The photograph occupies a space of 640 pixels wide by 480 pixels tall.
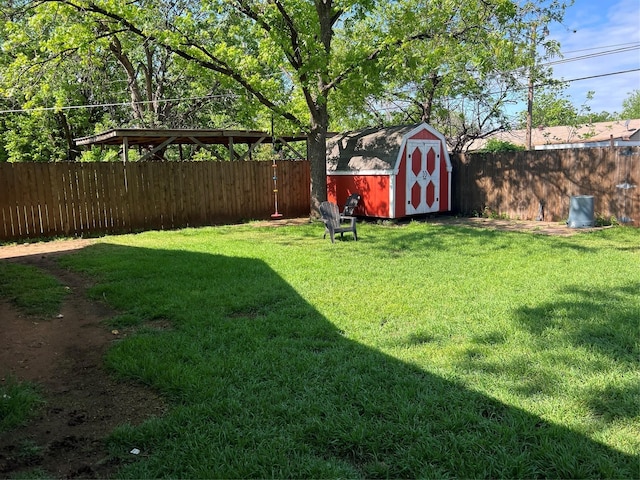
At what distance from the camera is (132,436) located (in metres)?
2.79

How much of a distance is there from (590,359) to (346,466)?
7.19ft

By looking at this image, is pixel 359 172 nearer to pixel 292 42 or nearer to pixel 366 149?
pixel 366 149

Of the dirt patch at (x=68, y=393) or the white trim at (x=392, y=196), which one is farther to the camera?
the white trim at (x=392, y=196)

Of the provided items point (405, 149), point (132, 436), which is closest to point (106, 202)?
point (405, 149)

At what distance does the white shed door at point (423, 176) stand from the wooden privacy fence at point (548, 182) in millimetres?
1247

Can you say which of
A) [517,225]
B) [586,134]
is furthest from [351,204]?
[586,134]

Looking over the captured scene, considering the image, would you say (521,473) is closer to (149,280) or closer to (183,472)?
(183,472)

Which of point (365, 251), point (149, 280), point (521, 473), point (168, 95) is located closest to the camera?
point (521, 473)

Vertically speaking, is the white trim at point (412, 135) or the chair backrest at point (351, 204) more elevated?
the white trim at point (412, 135)

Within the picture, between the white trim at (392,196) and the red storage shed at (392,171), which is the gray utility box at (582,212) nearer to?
the red storage shed at (392,171)

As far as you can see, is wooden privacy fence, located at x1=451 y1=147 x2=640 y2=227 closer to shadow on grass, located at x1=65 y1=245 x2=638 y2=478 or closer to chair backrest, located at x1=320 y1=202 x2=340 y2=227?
chair backrest, located at x1=320 y1=202 x2=340 y2=227

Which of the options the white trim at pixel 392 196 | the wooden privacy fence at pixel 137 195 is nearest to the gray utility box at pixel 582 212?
the white trim at pixel 392 196

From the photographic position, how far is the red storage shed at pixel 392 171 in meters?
13.0

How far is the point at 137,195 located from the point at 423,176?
762 cm
